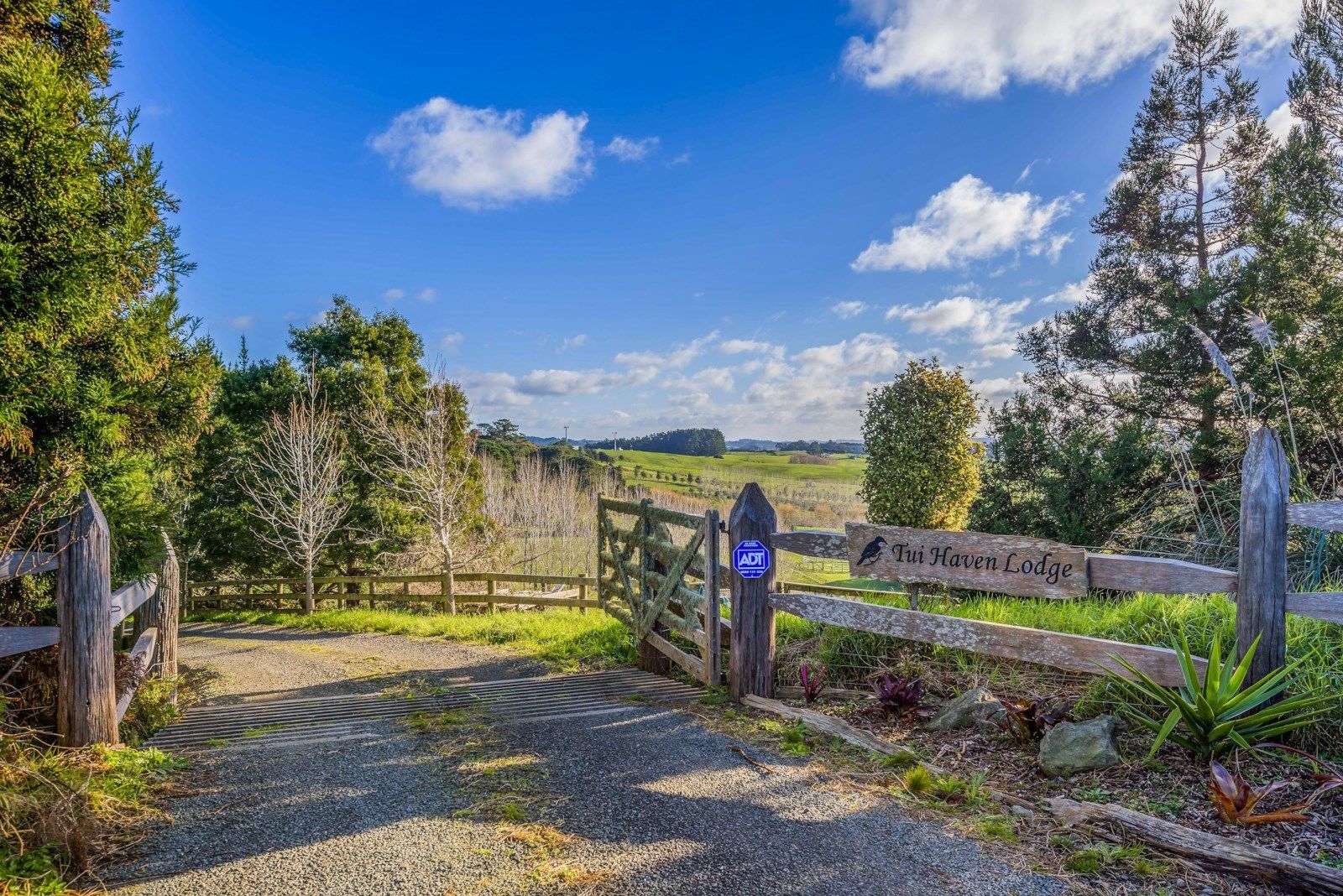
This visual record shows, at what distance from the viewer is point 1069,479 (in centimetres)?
1177

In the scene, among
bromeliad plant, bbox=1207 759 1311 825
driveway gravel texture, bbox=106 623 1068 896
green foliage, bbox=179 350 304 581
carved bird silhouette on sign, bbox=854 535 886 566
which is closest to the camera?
driveway gravel texture, bbox=106 623 1068 896

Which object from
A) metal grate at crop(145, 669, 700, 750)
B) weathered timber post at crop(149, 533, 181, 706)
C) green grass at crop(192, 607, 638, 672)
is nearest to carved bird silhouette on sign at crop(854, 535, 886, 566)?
metal grate at crop(145, 669, 700, 750)

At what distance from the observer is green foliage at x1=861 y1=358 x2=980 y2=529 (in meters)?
12.6

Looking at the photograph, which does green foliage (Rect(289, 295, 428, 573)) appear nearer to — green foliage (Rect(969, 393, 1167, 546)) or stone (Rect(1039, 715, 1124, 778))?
green foliage (Rect(969, 393, 1167, 546))

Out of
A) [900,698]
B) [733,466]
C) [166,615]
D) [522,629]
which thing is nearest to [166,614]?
[166,615]

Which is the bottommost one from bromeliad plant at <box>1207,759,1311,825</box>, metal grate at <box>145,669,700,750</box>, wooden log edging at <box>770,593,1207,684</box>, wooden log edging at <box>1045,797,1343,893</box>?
metal grate at <box>145,669,700,750</box>

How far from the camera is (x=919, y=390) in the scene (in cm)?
1296

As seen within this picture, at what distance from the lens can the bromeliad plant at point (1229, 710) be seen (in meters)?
3.47

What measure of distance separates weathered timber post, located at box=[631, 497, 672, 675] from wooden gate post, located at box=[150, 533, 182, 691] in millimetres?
4422

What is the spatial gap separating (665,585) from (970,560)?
2913 mm

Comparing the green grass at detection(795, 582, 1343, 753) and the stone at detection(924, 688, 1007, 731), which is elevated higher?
the green grass at detection(795, 582, 1343, 753)

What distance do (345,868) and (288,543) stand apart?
16915 mm

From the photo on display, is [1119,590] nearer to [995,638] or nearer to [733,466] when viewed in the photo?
[995,638]

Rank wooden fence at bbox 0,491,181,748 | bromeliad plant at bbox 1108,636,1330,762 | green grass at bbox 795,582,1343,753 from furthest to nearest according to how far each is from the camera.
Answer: wooden fence at bbox 0,491,181,748
green grass at bbox 795,582,1343,753
bromeliad plant at bbox 1108,636,1330,762
